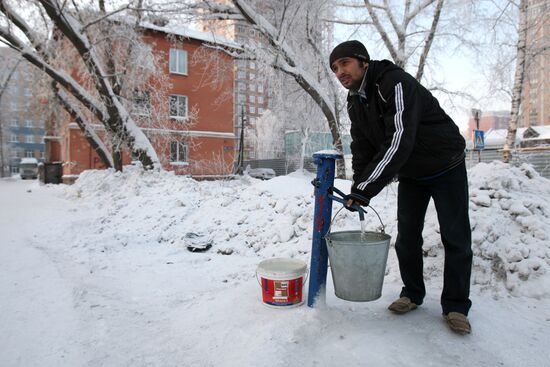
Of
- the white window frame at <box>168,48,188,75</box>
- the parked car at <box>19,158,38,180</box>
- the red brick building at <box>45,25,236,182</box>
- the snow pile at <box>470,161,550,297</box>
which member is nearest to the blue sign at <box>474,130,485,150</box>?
the snow pile at <box>470,161,550,297</box>

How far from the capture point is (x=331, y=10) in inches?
480

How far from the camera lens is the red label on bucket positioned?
2729 mm

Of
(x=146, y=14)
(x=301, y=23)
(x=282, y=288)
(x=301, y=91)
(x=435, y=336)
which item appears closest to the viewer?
(x=435, y=336)

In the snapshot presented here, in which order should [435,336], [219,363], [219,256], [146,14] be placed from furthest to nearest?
[146,14] → [219,256] → [435,336] → [219,363]

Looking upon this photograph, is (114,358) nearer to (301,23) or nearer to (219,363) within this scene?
(219,363)

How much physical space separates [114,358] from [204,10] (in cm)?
1039

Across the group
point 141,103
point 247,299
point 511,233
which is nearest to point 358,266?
point 247,299

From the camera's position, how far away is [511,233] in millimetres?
3564

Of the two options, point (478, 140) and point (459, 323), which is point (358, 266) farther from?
point (478, 140)

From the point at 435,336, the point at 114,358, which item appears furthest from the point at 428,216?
the point at 114,358

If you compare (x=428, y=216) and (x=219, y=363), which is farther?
(x=428, y=216)

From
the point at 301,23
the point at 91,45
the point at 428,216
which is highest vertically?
the point at 301,23

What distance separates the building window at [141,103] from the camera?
44.6 ft

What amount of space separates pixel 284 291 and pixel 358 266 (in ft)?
2.10
